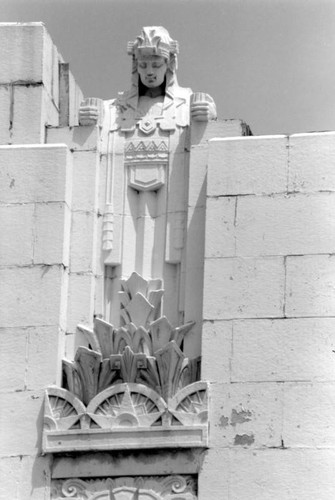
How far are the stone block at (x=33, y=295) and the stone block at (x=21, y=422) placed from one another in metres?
0.80

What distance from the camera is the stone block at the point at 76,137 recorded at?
2831 cm

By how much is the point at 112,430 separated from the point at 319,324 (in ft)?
7.84

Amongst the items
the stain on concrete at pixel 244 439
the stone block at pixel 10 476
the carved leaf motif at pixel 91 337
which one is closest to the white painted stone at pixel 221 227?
the carved leaf motif at pixel 91 337

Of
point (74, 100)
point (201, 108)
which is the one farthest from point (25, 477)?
point (74, 100)

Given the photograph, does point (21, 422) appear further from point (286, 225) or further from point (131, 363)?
point (286, 225)

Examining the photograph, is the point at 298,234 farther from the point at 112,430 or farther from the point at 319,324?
the point at 112,430

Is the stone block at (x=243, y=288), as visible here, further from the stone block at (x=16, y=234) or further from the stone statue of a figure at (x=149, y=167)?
the stone block at (x=16, y=234)

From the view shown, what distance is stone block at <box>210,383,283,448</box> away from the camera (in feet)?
87.7

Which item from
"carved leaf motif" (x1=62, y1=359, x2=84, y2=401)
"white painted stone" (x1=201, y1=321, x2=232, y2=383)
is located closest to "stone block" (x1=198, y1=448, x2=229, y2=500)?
"white painted stone" (x1=201, y1=321, x2=232, y2=383)

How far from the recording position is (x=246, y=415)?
26.9m

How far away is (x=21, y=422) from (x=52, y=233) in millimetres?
2071

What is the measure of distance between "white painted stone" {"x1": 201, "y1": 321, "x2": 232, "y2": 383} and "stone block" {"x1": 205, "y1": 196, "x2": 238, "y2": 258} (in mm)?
791

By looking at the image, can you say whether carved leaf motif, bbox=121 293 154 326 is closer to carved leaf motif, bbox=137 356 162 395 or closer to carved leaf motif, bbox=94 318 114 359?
carved leaf motif, bbox=94 318 114 359

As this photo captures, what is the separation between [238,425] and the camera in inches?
1056
